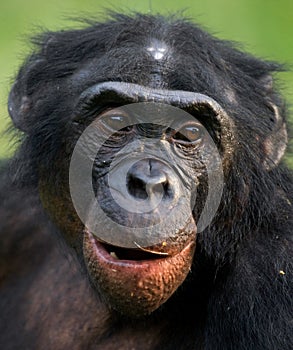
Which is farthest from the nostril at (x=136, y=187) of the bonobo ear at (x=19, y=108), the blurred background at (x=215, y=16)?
the blurred background at (x=215, y=16)

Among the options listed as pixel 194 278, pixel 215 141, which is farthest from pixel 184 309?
pixel 215 141

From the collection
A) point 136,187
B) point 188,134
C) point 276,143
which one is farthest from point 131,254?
point 276,143

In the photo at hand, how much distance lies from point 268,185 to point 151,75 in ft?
2.76

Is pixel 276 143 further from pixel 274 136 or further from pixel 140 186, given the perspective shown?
pixel 140 186

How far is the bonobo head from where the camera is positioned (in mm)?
4746

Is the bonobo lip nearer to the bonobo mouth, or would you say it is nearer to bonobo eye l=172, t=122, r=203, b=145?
the bonobo mouth

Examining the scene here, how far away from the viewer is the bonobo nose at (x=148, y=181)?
15.4ft

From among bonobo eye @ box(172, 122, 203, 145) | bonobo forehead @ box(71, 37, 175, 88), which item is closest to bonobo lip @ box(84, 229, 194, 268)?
bonobo eye @ box(172, 122, 203, 145)

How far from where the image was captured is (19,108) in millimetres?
5738

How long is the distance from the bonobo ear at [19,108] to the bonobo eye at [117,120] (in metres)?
0.67

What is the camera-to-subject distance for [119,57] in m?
5.32

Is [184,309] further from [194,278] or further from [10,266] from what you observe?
[10,266]

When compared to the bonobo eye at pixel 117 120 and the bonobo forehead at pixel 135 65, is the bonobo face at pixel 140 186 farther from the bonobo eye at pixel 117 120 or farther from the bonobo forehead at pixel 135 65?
the bonobo forehead at pixel 135 65

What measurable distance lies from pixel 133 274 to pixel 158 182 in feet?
1.42
